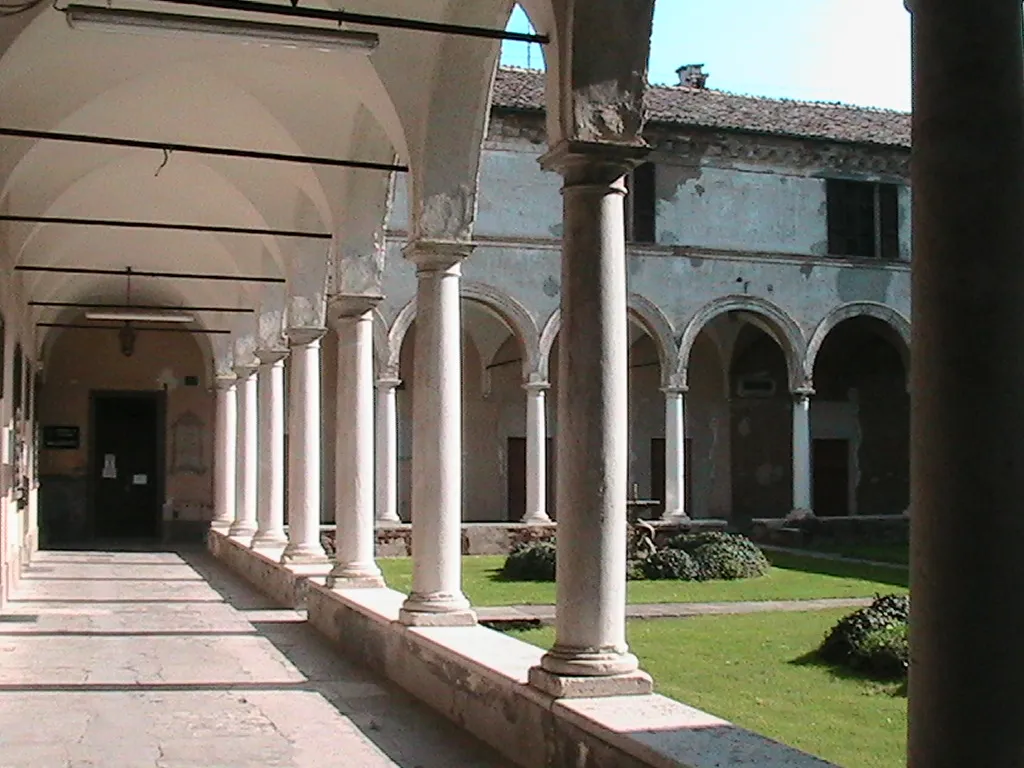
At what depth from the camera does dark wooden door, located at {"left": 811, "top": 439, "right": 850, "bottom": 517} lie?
2708 centimetres

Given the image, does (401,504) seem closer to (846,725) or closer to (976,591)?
(846,725)

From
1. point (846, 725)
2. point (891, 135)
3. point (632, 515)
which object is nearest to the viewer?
point (846, 725)

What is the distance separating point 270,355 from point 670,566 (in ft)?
18.0

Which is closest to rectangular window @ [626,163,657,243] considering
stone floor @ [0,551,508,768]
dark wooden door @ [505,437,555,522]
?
dark wooden door @ [505,437,555,522]

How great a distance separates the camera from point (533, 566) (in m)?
→ 15.8

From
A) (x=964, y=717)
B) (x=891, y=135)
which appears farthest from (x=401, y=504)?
(x=964, y=717)

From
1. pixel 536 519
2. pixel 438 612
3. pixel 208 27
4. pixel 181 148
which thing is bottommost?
pixel 536 519

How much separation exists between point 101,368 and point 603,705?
62.7 feet

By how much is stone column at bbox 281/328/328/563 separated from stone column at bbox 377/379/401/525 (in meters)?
7.67

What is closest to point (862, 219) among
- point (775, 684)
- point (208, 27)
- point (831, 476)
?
point (831, 476)

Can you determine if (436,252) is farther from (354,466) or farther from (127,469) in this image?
(127,469)

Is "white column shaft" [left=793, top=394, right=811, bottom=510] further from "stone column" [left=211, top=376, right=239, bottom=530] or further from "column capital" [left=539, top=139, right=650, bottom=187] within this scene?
"column capital" [left=539, top=139, right=650, bottom=187]

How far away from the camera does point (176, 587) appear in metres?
14.7

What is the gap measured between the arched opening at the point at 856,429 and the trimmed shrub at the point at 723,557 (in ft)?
34.2
